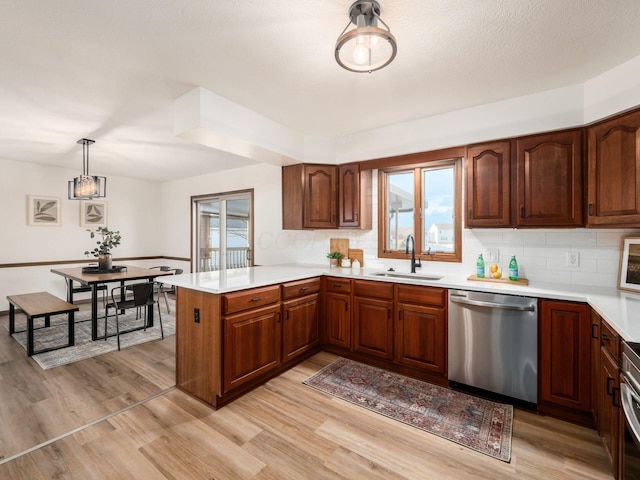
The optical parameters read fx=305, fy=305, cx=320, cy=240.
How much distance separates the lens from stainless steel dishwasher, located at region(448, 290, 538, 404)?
2.26 meters

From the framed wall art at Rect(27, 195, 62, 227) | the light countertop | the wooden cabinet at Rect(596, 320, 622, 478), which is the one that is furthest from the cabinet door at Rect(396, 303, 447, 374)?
the framed wall art at Rect(27, 195, 62, 227)

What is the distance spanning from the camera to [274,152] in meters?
3.26

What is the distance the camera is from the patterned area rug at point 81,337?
3236 millimetres

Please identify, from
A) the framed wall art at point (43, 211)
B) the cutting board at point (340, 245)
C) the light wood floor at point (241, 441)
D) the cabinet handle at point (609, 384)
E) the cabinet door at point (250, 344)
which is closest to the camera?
the cabinet handle at point (609, 384)

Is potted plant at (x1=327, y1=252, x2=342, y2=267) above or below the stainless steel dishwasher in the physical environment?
above

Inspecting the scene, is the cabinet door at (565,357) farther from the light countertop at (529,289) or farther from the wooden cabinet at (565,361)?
the light countertop at (529,289)

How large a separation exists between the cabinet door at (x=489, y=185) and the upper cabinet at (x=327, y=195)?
116cm

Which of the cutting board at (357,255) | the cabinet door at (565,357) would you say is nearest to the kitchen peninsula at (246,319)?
the cabinet door at (565,357)

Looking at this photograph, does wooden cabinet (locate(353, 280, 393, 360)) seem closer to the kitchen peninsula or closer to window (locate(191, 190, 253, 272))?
the kitchen peninsula

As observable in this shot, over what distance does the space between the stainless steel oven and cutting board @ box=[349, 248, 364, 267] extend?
8.31ft

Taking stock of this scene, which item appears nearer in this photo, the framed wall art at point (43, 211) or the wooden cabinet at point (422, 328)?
the wooden cabinet at point (422, 328)

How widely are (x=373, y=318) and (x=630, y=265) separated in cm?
203

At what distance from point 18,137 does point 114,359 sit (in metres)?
2.92

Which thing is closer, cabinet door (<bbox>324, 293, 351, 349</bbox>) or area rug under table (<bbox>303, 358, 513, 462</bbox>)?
area rug under table (<bbox>303, 358, 513, 462</bbox>)
